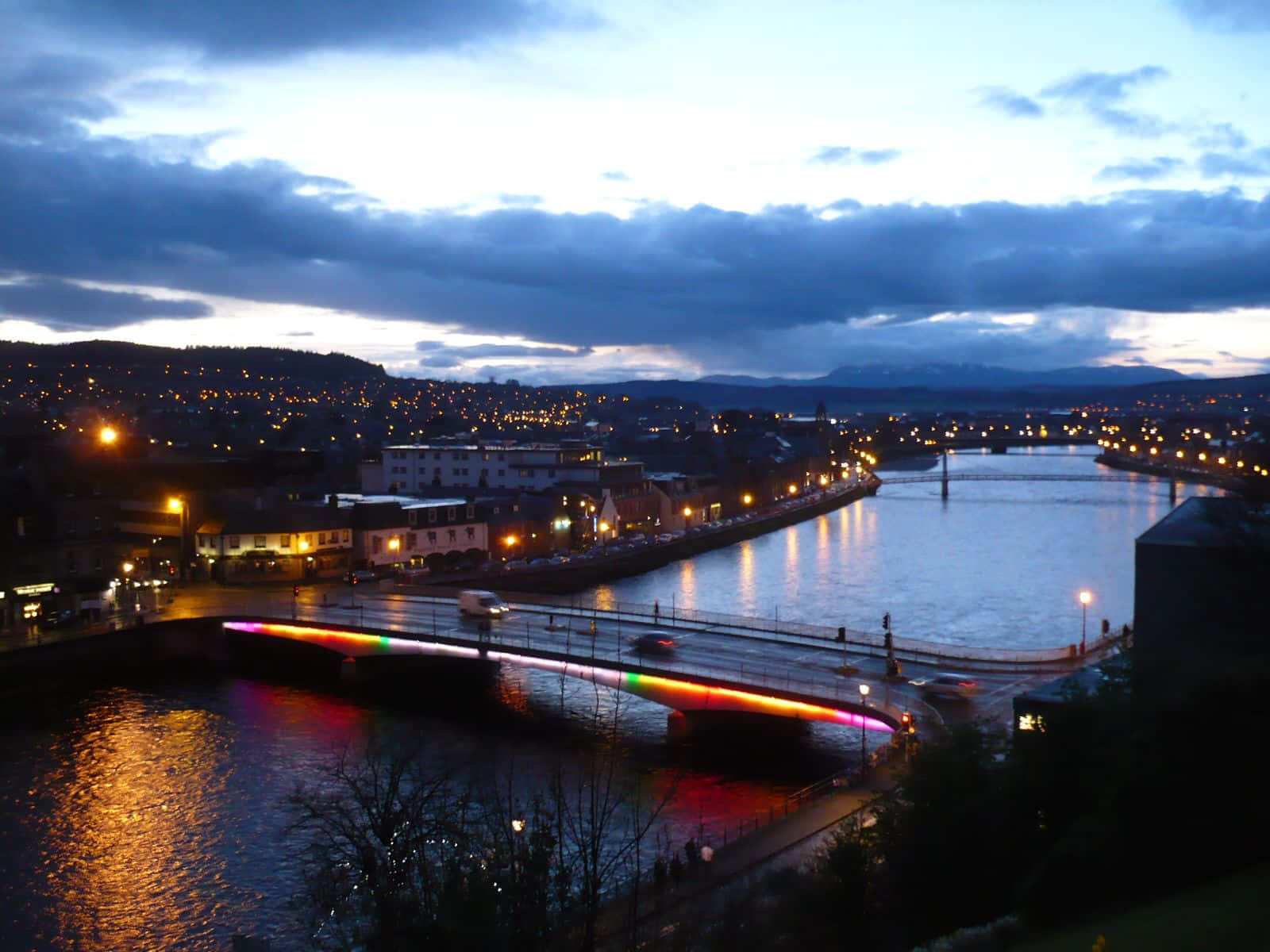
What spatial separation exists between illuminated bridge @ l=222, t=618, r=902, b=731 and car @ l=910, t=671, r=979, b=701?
33 centimetres

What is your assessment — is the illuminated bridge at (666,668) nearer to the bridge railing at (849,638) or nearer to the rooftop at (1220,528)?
the bridge railing at (849,638)

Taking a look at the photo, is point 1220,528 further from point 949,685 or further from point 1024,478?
point 1024,478

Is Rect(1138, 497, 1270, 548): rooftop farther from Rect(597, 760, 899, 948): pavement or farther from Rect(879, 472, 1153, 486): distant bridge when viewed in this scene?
Rect(879, 472, 1153, 486): distant bridge

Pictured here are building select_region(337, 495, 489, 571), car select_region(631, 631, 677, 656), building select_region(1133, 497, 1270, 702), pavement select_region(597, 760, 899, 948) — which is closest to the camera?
pavement select_region(597, 760, 899, 948)

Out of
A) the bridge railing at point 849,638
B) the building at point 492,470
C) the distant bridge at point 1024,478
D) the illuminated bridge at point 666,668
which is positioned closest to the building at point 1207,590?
the illuminated bridge at point 666,668

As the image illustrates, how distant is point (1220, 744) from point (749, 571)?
44.3ft

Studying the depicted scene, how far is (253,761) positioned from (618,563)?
9.82 m

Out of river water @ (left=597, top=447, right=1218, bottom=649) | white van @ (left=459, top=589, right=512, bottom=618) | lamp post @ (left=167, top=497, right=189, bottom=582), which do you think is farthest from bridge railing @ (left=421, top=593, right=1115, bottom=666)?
lamp post @ (left=167, top=497, right=189, bottom=582)

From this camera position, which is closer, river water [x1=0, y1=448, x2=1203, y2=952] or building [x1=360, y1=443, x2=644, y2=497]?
river water [x1=0, y1=448, x2=1203, y2=952]

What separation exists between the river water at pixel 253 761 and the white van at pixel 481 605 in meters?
0.70

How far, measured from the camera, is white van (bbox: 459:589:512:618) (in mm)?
10047

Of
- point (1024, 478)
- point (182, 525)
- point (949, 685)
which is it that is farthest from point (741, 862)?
point (1024, 478)

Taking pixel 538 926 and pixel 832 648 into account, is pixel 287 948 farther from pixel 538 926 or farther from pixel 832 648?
pixel 832 648

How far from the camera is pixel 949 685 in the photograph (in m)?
6.98
